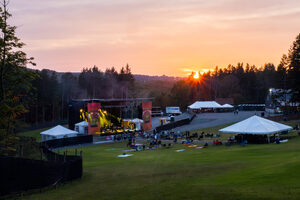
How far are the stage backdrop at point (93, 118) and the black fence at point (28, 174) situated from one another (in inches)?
1326

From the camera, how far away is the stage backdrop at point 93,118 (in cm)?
5032

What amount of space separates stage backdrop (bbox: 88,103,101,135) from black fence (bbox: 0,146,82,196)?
1326 inches

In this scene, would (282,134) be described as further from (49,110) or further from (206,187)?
(49,110)

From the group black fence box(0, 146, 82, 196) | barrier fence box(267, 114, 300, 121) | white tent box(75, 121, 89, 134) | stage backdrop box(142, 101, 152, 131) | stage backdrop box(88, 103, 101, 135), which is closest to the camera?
black fence box(0, 146, 82, 196)

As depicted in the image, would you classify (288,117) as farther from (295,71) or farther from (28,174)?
(28,174)

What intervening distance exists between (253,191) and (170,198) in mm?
2932

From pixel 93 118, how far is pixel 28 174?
36761 mm

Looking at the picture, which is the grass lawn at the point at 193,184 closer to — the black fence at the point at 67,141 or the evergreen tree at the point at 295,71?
the black fence at the point at 67,141

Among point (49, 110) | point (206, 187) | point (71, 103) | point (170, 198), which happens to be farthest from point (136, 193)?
point (49, 110)

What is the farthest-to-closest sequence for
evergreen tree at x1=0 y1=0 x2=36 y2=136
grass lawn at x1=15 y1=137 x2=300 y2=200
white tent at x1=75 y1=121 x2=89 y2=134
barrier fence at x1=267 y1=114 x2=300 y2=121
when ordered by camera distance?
barrier fence at x1=267 y1=114 x2=300 y2=121 < white tent at x1=75 y1=121 x2=89 y2=134 < evergreen tree at x1=0 y1=0 x2=36 y2=136 < grass lawn at x1=15 y1=137 x2=300 y2=200

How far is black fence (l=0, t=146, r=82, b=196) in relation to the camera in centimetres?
1307

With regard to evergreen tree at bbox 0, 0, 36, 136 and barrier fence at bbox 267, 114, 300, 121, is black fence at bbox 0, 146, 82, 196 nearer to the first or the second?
evergreen tree at bbox 0, 0, 36, 136

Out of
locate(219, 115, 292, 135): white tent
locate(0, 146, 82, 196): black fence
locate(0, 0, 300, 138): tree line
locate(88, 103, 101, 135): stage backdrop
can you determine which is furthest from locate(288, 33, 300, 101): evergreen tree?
locate(0, 146, 82, 196): black fence

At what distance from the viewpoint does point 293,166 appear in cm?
1388
